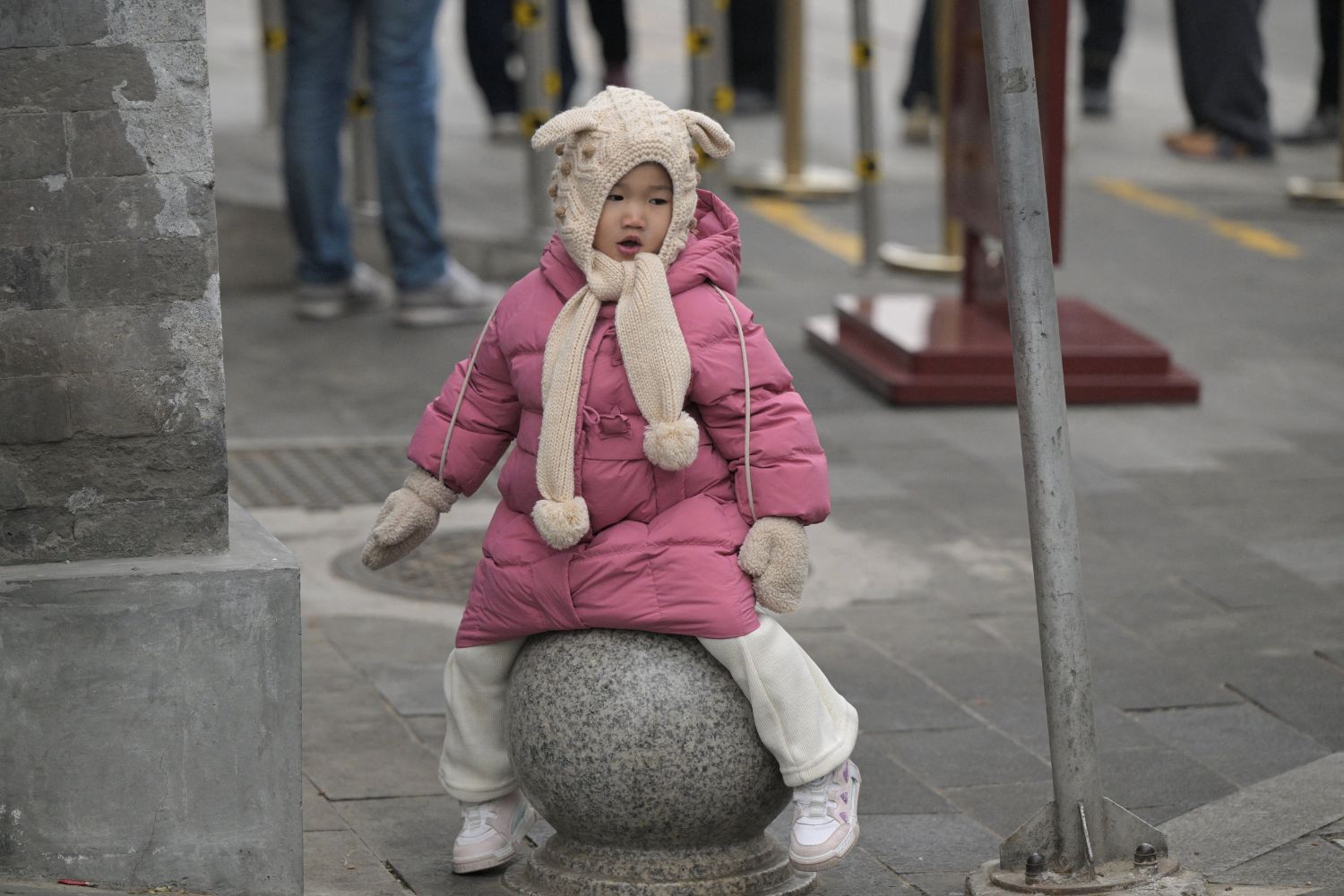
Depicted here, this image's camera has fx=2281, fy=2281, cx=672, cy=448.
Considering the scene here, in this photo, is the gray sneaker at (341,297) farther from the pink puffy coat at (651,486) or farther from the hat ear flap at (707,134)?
the hat ear flap at (707,134)

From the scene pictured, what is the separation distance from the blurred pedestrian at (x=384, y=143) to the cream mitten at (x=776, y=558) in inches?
198

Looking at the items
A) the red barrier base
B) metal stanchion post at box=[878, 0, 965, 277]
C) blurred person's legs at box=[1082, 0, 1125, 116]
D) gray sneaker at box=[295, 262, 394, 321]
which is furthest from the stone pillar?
blurred person's legs at box=[1082, 0, 1125, 116]

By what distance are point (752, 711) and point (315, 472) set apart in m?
3.52

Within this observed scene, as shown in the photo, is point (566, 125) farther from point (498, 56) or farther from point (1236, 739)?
point (498, 56)

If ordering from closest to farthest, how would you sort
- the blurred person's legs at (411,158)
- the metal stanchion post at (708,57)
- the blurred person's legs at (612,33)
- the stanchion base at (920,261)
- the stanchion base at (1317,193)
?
the blurred person's legs at (411,158), the stanchion base at (920,261), the metal stanchion post at (708,57), the stanchion base at (1317,193), the blurred person's legs at (612,33)

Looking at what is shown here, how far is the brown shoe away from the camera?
44.3 ft

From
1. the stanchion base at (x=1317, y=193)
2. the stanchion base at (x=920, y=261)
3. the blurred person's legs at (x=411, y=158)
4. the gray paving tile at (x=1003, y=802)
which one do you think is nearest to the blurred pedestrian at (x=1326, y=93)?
the stanchion base at (x=1317, y=193)

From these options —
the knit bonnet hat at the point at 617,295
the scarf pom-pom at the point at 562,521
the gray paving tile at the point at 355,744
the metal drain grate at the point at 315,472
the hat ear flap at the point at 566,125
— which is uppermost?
the hat ear flap at the point at 566,125

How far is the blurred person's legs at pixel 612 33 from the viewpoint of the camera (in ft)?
42.6

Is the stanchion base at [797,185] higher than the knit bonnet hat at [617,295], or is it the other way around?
the knit bonnet hat at [617,295]

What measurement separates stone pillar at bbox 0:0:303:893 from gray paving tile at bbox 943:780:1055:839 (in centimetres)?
142

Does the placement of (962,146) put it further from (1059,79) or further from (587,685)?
(587,685)

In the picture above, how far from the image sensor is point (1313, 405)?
8.33m

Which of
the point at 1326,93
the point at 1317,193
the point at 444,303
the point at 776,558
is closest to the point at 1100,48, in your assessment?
the point at 1326,93
